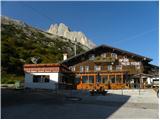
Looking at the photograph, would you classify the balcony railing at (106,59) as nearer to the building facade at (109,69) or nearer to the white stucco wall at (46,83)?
the building facade at (109,69)

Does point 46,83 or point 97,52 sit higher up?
point 97,52

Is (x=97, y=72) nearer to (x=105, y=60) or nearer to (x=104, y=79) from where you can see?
(x=104, y=79)

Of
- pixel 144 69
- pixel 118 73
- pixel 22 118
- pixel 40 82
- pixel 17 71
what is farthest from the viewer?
pixel 17 71

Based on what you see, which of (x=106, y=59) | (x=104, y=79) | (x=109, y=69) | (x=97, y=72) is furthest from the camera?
(x=106, y=59)

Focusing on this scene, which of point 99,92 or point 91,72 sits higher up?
point 91,72

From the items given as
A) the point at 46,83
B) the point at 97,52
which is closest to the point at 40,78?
the point at 46,83

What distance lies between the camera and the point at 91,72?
4700 centimetres

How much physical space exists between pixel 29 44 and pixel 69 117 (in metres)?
74.1

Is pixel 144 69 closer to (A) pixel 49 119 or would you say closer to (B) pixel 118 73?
(B) pixel 118 73

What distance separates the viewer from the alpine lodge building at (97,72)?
4269cm

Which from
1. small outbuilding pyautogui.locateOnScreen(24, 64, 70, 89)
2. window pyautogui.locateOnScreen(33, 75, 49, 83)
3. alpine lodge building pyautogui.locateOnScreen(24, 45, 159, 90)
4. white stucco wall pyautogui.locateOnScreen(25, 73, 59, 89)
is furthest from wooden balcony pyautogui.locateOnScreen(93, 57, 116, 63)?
window pyautogui.locateOnScreen(33, 75, 49, 83)

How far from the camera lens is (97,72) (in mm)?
46812

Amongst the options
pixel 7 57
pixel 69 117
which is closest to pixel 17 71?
pixel 7 57

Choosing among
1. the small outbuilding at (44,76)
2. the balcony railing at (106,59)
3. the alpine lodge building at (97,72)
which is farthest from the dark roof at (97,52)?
the small outbuilding at (44,76)
